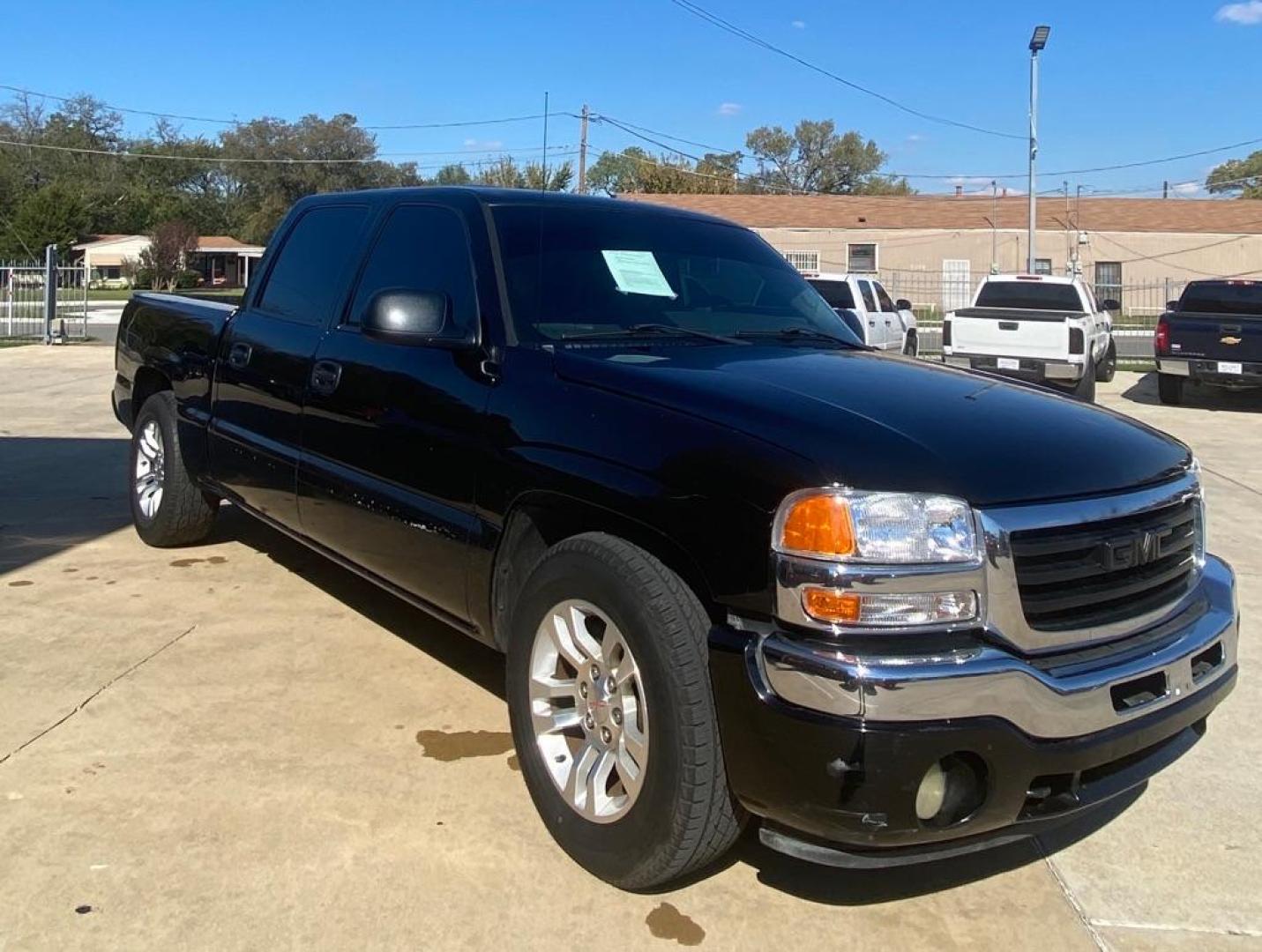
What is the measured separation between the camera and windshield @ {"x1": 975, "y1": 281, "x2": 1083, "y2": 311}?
16875 millimetres

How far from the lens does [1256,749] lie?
A: 4.01m

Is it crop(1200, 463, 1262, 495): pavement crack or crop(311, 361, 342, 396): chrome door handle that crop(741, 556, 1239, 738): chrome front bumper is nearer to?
crop(311, 361, 342, 396): chrome door handle

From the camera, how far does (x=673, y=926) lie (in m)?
2.84

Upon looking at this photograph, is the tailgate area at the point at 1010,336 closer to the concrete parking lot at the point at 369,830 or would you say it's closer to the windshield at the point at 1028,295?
the windshield at the point at 1028,295

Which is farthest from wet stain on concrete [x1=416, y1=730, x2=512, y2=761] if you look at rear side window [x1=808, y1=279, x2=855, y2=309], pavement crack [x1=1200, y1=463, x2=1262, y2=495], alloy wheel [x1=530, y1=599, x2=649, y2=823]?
rear side window [x1=808, y1=279, x2=855, y2=309]

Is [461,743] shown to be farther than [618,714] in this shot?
Yes

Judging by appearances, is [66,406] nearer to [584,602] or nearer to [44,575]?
[44,575]

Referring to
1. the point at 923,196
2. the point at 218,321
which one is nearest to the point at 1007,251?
the point at 923,196

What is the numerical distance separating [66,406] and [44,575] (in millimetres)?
7706

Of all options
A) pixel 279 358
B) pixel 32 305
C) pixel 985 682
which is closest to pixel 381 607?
pixel 279 358

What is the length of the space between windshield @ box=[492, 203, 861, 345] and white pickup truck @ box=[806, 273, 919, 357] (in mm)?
10963

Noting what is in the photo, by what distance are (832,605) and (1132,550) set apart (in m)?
0.88

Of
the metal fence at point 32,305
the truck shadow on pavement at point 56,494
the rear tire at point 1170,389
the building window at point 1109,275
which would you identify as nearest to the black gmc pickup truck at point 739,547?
the truck shadow on pavement at point 56,494

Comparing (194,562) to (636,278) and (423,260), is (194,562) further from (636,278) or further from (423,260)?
(636,278)
